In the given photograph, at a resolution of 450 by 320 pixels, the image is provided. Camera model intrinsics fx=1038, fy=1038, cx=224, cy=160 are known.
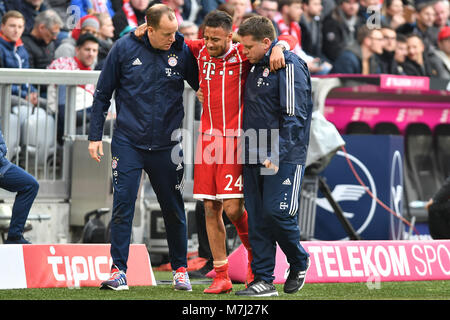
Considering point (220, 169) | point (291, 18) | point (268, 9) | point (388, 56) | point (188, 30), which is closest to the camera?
point (220, 169)

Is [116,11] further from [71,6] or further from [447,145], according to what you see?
[447,145]

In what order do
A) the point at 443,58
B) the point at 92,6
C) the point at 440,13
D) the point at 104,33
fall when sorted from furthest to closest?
the point at 440,13 → the point at 443,58 → the point at 92,6 → the point at 104,33

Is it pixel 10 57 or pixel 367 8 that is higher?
pixel 367 8

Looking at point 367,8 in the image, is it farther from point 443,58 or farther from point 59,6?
point 59,6

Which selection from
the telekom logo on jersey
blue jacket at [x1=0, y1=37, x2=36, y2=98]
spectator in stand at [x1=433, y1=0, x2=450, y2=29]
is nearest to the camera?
the telekom logo on jersey

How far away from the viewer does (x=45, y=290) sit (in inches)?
323

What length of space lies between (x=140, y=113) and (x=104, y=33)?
4767 millimetres

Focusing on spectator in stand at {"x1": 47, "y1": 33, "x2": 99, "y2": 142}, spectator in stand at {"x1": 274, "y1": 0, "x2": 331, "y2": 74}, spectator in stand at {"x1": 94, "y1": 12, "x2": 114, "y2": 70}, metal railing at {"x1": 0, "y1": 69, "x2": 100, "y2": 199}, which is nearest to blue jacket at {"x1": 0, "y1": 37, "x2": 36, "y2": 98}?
spectator in stand at {"x1": 47, "y1": 33, "x2": 99, "y2": 142}

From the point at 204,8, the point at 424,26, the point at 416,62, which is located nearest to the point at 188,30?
the point at 204,8

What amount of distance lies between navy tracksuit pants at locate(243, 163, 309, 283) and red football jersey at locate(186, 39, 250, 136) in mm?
372

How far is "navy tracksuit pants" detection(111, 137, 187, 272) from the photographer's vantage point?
320 inches

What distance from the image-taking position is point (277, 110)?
7.66m

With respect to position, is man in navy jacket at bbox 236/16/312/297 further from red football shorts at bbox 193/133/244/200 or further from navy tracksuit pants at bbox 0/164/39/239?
navy tracksuit pants at bbox 0/164/39/239
